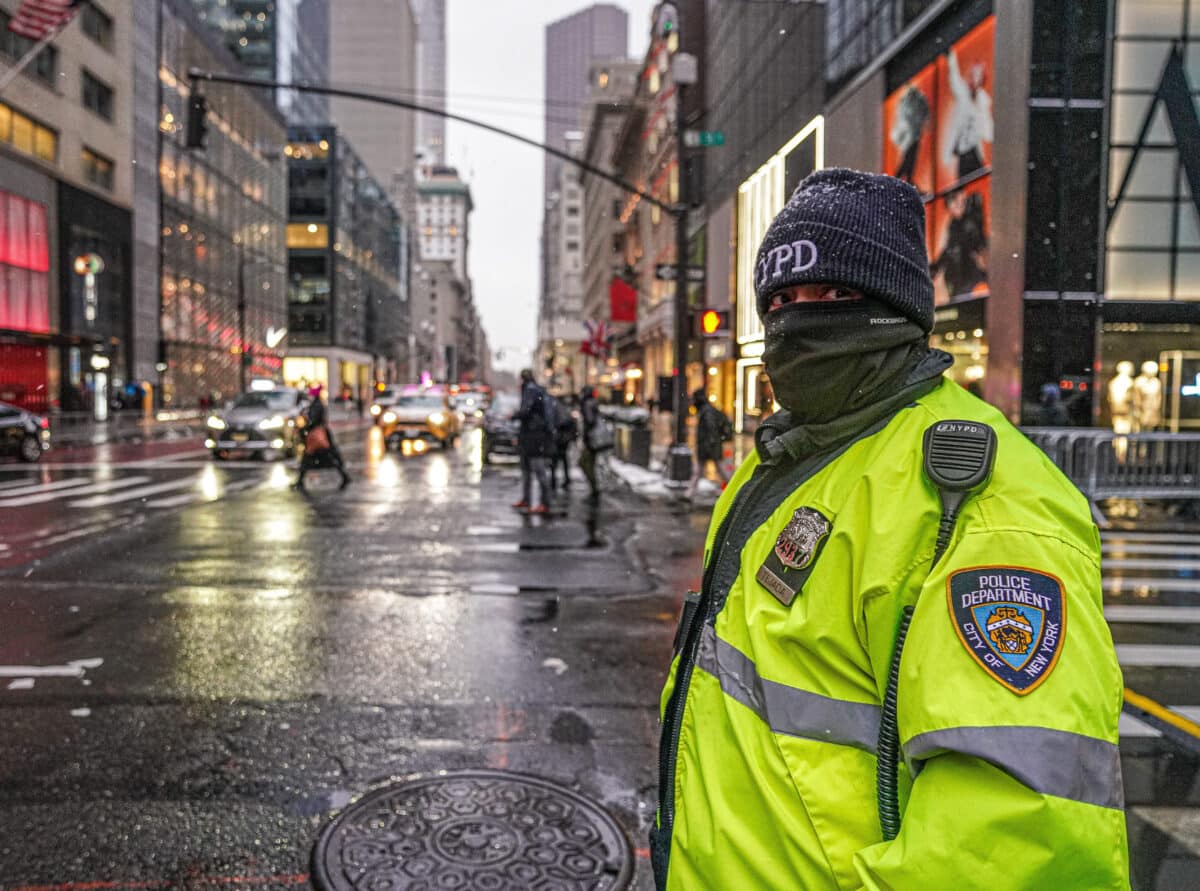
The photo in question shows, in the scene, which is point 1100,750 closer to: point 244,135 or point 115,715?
point 115,715

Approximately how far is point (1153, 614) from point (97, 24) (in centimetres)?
5048

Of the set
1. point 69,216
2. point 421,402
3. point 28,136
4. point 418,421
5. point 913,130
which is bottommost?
Result: point 418,421

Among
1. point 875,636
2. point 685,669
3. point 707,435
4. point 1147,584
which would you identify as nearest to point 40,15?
point 707,435

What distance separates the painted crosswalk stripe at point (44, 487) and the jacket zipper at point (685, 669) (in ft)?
48.4

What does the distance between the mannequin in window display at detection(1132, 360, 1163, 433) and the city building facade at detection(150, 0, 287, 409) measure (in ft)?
125

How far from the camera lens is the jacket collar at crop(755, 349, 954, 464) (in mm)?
1508

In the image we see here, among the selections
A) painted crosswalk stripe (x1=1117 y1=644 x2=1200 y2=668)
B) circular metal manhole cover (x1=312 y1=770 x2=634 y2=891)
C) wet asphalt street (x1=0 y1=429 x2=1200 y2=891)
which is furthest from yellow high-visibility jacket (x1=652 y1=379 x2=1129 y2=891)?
painted crosswalk stripe (x1=1117 y1=644 x2=1200 y2=668)

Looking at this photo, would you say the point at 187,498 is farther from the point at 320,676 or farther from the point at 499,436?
the point at 320,676

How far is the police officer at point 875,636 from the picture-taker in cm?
112

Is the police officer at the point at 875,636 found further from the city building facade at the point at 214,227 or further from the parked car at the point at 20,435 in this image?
the city building facade at the point at 214,227

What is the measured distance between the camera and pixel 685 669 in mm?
1718

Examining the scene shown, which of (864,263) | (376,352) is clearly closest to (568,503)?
(864,263)

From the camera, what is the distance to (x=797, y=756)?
1.37 meters

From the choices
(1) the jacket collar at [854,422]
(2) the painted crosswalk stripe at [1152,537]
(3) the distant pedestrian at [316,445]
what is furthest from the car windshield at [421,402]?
(1) the jacket collar at [854,422]
